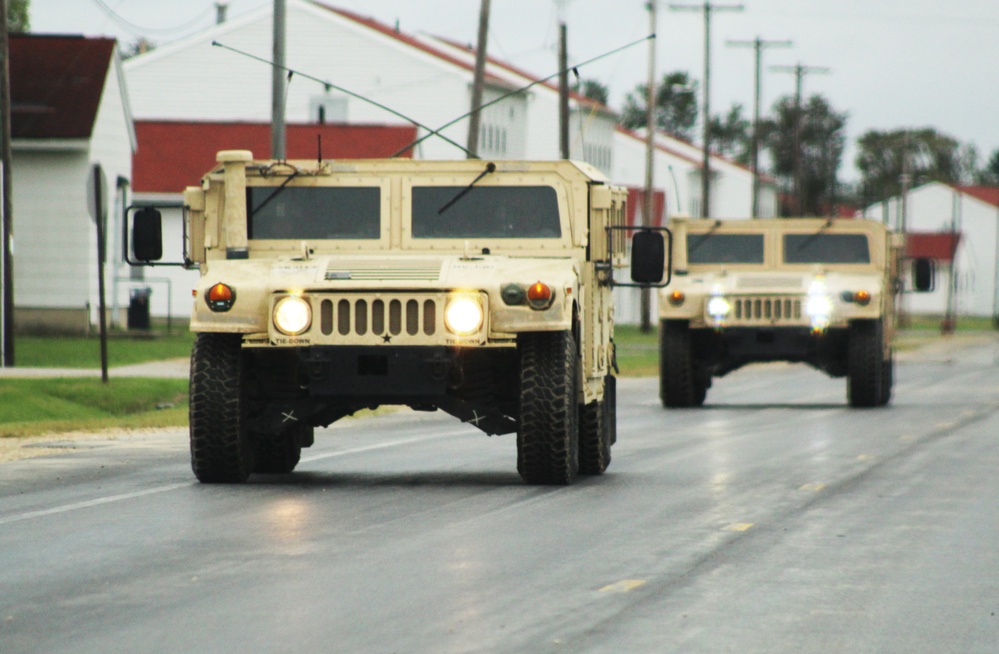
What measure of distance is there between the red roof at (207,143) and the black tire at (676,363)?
33.3 metres

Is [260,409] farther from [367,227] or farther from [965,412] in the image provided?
[965,412]

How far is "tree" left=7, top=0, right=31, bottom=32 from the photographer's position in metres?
73.2

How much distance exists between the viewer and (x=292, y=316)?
12844 millimetres

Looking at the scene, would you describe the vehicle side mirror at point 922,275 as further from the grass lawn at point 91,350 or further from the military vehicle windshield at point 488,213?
the military vehicle windshield at point 488,213

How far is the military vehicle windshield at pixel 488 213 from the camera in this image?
14336 millimetres

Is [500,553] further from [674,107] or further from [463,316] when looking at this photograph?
[674,107]

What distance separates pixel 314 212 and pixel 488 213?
1220mm

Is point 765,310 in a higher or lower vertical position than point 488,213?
lower

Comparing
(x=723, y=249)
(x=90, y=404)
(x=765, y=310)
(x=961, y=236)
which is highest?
(x=961, y=236)

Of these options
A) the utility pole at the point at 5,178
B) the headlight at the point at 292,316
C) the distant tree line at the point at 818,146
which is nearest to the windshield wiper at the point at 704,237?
the utility pole at the point at 5,178

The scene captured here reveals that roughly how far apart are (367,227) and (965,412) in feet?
37.4

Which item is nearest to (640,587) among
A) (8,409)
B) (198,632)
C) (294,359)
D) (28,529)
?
(198,632)

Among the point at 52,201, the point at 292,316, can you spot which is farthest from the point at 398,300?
the point at 52,201

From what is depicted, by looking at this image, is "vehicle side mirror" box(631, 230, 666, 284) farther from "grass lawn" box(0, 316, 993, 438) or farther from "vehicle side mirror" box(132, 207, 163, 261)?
"grass lawn" box(0, 316, 993, 438)
